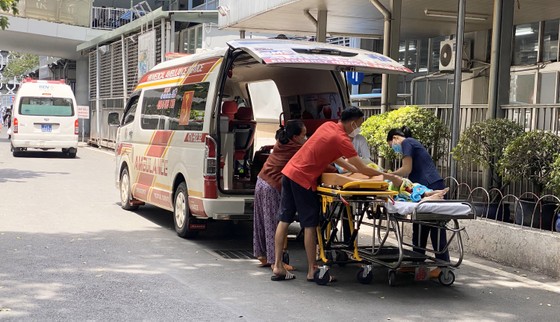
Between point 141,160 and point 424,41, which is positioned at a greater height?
point 424,41

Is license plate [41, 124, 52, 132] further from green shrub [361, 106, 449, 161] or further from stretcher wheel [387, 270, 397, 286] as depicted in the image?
stretcher wheel [387, 270, 397, 286]

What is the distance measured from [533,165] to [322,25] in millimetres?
7119

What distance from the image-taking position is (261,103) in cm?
1136

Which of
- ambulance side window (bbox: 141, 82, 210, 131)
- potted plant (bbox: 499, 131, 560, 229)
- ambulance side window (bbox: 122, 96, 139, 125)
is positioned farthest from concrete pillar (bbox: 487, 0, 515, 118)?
ambulance side window (bbox: 122, 96, 139, 125)

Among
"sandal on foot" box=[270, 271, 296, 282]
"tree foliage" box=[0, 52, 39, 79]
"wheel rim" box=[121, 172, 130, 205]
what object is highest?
"tree foliage" box=[0, 52, 39, 79]

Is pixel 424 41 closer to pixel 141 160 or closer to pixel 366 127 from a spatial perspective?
pixel 366 127

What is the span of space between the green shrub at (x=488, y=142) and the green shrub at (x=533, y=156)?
0.43 meters

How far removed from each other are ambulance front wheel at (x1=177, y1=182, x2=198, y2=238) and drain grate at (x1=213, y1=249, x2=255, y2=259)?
2.09ft

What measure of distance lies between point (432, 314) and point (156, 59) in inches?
735

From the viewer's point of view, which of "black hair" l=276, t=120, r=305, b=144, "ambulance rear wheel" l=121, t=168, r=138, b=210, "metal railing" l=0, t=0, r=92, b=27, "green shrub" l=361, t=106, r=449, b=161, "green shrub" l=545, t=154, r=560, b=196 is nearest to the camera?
"black hair" l=276, t=120, r=305, b=144

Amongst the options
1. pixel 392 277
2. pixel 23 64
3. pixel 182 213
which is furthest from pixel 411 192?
pixel 23 64

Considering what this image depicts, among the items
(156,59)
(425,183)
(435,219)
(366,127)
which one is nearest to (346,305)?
(435,219)

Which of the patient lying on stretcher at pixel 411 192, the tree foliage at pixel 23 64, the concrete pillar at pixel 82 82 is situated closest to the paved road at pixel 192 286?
the patient lying on stretcher at pixel 411 192

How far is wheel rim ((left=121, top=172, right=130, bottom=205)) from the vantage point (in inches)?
461
